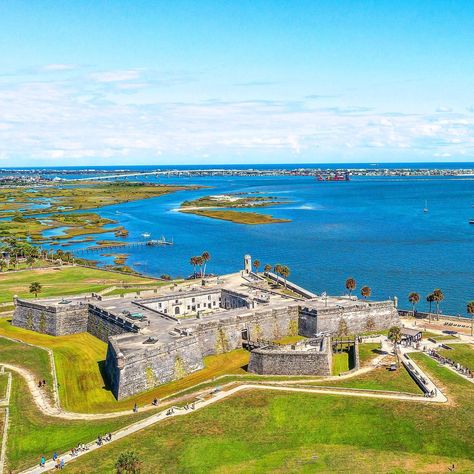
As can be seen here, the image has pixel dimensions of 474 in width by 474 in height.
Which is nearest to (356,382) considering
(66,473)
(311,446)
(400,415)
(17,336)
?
(400,415)

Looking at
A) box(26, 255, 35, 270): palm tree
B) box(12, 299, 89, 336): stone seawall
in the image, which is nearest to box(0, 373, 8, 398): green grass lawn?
box(12, 299, 89, 336): stone seawall

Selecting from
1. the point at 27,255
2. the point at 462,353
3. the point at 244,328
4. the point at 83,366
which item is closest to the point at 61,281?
the point at 27,255

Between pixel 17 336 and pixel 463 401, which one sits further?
pixel 17 336

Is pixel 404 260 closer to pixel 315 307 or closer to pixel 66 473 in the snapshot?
pixel 315 307

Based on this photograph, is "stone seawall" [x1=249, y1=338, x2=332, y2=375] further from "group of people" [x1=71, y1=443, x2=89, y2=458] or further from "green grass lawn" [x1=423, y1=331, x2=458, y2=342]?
"group of people" [x1=71, y1=443, x2=89, y2=458]

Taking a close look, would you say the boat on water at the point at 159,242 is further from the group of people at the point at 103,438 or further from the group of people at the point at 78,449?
the group of people at the point at 78,449
